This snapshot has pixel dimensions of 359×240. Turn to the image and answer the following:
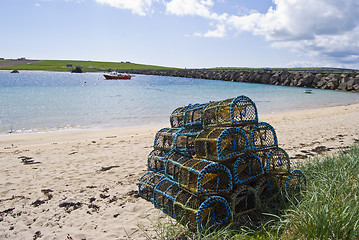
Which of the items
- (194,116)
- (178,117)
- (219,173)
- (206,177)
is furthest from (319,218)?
(178,117)

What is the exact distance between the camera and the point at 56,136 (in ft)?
39.4

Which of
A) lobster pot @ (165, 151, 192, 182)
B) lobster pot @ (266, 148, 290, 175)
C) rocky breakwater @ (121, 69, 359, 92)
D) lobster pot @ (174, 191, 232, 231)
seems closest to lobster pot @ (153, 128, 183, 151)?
lobster pot @ (165, 151, 192, 182)

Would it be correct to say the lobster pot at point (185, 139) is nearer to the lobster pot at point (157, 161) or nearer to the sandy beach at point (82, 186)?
the lobster pot at point (157, 161)

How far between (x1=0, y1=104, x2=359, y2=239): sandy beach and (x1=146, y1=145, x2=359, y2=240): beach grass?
112cm

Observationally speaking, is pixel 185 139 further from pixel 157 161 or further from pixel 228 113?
pixel 228 113

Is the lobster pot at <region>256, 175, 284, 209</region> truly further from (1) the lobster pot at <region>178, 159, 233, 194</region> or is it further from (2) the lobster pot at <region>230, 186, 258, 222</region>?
(1) the lobster pot at <region>178, 159, 233, 194</region>

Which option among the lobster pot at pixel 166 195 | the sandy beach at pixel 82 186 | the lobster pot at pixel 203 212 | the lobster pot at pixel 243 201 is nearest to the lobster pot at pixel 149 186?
the sandy beach at pixel 82 186

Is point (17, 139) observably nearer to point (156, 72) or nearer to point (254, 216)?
point (254, 216)

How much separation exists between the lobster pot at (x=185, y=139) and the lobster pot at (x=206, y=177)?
1.41 feet

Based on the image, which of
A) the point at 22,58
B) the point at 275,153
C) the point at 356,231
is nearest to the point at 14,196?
the point at 275,153

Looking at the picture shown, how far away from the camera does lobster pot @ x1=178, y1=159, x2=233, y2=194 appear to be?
11.9 feet

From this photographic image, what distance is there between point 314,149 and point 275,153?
13.3ft

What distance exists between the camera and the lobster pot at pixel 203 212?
11.6ft

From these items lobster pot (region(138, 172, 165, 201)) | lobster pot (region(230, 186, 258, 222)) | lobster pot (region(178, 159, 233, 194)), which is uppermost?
lobster pot (region(178, 159, 233, 194))
